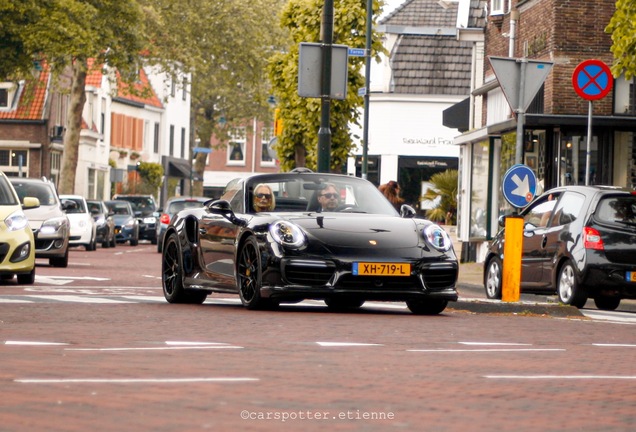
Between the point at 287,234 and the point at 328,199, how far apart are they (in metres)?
1.16

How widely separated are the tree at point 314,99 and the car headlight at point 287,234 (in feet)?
63.5

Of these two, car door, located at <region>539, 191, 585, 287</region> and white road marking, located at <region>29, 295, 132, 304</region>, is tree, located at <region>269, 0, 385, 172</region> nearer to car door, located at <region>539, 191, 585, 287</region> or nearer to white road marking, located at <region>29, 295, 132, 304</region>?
car door, located at <region>539, 191, 585, 287</region>

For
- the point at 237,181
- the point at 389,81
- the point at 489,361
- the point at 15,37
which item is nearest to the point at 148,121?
the point at 389,81

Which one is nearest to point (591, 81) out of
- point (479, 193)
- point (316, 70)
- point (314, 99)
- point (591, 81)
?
point (591, 81)

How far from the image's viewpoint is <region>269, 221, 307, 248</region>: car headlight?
14453 millimetres

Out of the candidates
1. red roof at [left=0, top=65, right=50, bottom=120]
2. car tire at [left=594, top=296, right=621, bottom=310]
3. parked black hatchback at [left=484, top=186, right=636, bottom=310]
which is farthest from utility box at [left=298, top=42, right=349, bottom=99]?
red roof at [left=0, top=65, right=50, bottom=120]

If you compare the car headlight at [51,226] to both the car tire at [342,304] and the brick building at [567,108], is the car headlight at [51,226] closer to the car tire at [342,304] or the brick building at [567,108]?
the brick building at [567,108]

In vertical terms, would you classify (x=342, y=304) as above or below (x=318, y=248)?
below

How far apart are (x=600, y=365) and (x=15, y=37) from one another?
119 feet

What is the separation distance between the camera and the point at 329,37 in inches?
894

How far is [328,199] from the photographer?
15562mm

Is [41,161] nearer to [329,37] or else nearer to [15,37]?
[15,37]

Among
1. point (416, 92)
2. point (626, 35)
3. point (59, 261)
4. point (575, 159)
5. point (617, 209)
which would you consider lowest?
point (59, 261)

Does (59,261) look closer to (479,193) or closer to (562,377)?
(479,193)
